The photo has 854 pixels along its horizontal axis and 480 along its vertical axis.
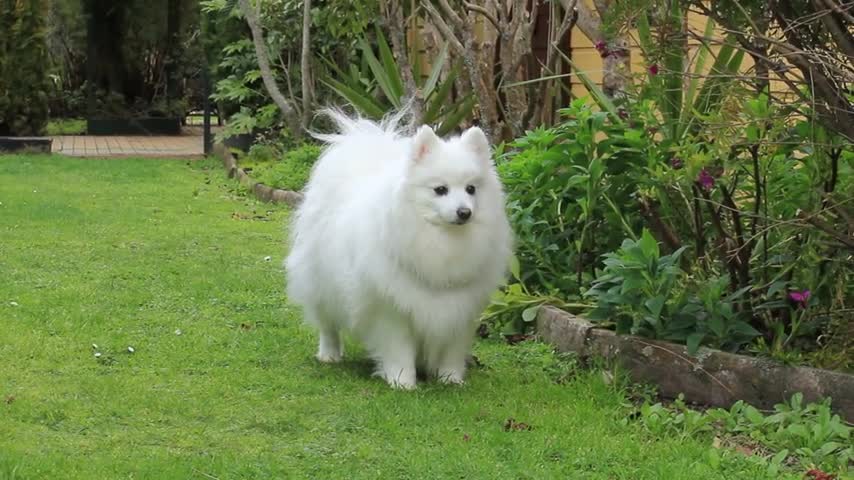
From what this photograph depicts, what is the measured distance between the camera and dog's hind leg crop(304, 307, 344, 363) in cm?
586

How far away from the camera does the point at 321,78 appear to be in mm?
14719

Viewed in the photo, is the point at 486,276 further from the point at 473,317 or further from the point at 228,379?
the point at 228,379

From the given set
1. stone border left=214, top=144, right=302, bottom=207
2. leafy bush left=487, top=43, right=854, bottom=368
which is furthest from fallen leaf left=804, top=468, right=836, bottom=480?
stone border left=214, top=144, right=302, bottom=207

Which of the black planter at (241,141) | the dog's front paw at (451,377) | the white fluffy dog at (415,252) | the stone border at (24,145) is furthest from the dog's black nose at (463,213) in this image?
the stone border at (24,145)

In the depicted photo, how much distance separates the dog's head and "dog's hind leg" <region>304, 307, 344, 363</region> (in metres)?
0.98

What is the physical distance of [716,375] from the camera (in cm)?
495

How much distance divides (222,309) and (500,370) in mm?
1934

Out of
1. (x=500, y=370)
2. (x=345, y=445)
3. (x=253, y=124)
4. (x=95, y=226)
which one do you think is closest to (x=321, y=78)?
(x=253, y=124)

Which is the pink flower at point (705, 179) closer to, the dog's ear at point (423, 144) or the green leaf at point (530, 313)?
the dog's ear at point (423, 144)

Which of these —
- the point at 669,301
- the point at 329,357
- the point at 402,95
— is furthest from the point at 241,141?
the point at 669,301

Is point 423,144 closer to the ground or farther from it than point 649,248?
farther from it

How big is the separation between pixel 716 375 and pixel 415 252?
1.38 metres

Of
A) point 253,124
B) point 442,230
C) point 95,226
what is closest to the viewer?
point 442,230

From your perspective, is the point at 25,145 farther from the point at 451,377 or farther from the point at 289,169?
the point at 451,377
